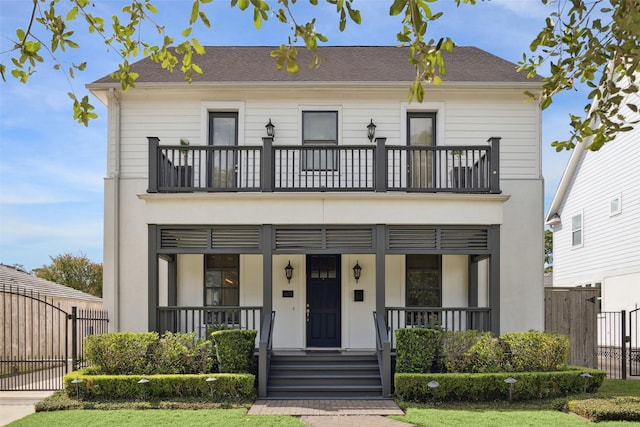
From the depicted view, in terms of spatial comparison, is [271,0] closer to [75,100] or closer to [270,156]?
[75,100]

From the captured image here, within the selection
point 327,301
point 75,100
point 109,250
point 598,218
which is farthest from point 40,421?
point 598,218

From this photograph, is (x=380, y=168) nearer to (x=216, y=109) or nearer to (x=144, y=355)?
(x=216, y=109)

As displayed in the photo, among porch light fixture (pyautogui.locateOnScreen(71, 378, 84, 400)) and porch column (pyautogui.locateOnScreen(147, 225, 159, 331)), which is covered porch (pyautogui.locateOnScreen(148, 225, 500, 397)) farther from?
porch light fixture (pyautogui.locateOnScreen(71, 378, 84, 400))

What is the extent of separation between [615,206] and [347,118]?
1017cm

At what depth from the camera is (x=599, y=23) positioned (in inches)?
248

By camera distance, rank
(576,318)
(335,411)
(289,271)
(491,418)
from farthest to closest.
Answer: (576,318) → (289,271) → (335,411) → (491,418)

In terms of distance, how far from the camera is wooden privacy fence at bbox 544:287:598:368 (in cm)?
1423

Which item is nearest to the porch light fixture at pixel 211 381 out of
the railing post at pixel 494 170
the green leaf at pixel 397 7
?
the railing post at pixel 494 170

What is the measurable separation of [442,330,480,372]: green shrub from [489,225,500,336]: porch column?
62 cm

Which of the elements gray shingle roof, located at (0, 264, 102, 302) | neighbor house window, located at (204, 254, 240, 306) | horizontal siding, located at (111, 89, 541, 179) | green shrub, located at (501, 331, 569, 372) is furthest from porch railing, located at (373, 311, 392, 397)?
gray shingle roof, located at (0, 264, 102, 302)

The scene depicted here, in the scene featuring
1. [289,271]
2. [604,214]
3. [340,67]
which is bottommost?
[289,271]

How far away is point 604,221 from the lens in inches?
786

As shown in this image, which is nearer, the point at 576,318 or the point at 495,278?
the point at 495,278

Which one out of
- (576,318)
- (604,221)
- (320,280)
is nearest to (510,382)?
(576,318)
